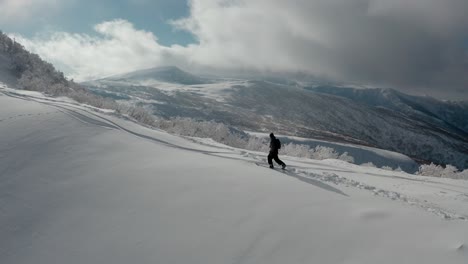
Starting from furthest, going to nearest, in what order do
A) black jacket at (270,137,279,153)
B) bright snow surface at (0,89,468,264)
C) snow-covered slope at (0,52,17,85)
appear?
snow-covered slope at (0,52,17,85)
black jacket at (270,137,279,153)
bright snow surface at (0,89,468,264)

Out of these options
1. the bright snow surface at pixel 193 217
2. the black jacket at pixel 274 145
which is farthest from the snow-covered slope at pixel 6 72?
the black jacket at pixel 274 145

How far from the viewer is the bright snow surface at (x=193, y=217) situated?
22.8 feet

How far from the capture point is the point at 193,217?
8.20 meters

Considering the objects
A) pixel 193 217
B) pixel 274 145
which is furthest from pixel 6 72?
pixel 193 217

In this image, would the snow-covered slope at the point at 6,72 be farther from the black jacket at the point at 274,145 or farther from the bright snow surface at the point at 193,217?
the black jacket at the point at 274,145

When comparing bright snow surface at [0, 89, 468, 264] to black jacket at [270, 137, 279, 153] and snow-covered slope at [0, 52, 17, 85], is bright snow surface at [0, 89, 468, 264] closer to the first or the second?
black jacket at [270, 137, 279, 153]

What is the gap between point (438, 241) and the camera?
23.0 feet

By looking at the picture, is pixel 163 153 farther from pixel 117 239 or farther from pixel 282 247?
pixel 282 247

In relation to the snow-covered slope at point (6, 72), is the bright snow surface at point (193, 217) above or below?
below

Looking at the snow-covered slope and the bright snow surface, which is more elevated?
the snow-covered slope

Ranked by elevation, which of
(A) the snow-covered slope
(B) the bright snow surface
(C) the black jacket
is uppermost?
(A) the snow-covered slope

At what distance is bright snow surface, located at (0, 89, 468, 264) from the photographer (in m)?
6.95

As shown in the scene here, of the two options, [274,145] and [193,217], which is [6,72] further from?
[193,217]

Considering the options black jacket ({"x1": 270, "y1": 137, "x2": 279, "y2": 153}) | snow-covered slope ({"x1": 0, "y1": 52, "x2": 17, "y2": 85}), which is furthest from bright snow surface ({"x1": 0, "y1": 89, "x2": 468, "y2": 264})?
snow-covered slope ({"x1": 0, "y1": 52, "x2": 17, "y2": 85})
